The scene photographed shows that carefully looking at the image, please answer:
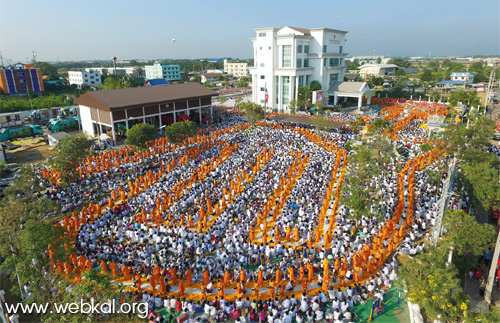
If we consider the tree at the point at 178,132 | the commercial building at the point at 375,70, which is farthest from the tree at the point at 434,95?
the commercial building at the point at 375,70

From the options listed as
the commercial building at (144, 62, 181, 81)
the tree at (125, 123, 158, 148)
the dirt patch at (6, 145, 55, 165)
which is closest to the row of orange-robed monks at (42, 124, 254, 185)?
the tree at (125, 123, 158, 148)

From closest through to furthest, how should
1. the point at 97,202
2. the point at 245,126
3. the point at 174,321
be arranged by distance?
the point at 174,321
the point at 97,202
the point at 245,126

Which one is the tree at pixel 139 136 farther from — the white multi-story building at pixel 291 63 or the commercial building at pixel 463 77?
the commercial building at pixel 463 77

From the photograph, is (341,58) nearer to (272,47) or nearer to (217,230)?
(272,47)

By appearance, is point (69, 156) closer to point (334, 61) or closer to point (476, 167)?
point (476, 167)

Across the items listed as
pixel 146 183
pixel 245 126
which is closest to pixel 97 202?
pixel 146 183

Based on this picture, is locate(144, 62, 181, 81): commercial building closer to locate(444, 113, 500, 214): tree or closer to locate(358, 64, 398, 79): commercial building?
locate(358, 64, 398, 79): commercial building

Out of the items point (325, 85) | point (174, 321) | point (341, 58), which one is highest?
point (341, 58)

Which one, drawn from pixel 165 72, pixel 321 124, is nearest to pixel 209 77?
pixel 165 72
